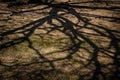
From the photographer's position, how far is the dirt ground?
341 cm

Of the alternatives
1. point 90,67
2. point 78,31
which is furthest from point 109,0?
point 90,67

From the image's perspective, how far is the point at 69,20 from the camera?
17.7 feet

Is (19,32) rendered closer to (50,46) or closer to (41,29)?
(41,29)

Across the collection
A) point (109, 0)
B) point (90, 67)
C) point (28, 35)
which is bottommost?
point (90, 67)

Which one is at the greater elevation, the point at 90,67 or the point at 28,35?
the point at 28,35

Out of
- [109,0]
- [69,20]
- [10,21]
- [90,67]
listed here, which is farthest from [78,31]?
[109,0]

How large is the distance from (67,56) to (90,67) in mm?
522

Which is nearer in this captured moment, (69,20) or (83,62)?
(83,62)

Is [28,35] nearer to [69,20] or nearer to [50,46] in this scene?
[50,46]

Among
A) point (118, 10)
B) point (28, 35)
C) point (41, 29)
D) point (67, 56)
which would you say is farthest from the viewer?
point (118, 10)

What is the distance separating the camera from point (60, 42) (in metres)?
4.30

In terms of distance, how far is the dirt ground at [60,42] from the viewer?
3414 millimetres

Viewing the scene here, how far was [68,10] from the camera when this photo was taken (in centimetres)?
606

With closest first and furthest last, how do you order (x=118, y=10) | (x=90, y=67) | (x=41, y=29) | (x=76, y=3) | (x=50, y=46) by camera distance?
1. (x=90, y=67)
2. (x=50, y=46)
3. (x=41, y=29)
4. (x=118, y=10)
5. (x=76, y=3)
